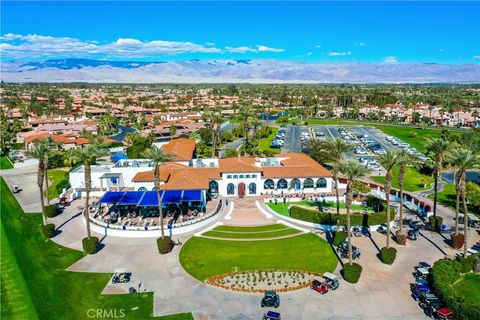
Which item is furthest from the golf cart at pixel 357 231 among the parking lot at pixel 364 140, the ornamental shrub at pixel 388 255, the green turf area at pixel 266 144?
the green turf area at pixel 266 144

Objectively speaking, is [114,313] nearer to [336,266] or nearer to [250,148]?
[336,266]

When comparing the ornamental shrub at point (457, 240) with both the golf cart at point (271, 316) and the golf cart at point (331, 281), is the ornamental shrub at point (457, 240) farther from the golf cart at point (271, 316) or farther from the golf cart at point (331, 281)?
the golf cart at point (271, 316)

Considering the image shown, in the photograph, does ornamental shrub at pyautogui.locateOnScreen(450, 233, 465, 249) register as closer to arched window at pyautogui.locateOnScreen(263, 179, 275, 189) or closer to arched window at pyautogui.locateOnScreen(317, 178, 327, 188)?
arched window at pyautogui.locateOnScreen(317, 178, 327, 188)

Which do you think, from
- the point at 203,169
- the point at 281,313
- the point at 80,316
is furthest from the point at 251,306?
the point at 203,169

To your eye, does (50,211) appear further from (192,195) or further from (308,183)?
(308,183)

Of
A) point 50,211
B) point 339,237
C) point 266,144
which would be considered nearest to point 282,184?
point 339,237

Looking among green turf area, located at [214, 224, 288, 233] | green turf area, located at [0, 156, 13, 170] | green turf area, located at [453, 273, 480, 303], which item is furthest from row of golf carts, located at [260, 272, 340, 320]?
green turf area, located at [0, 156, 13, 170]
